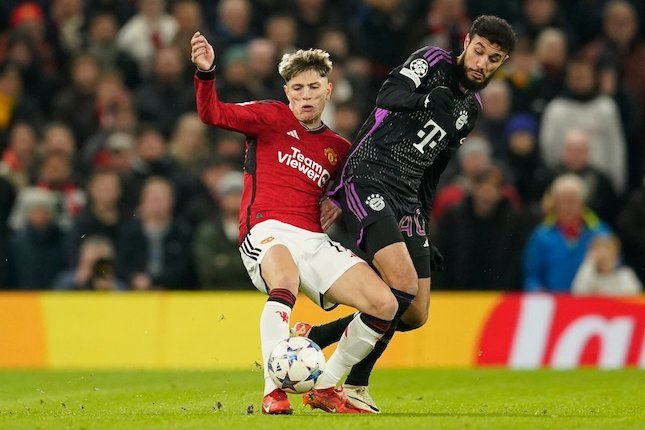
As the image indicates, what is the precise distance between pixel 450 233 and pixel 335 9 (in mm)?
4485

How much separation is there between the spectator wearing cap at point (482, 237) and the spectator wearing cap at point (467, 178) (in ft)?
0.58

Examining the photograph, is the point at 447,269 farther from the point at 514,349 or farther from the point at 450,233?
the point at 514,349

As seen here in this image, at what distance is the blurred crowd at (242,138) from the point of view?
14750mm

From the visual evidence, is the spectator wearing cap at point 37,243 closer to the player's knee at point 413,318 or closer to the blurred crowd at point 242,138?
the blurred crowd at point 242,138

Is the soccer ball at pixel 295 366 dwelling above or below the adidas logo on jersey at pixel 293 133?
below

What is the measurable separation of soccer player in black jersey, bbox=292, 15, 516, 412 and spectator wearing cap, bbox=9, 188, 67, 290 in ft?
20.8

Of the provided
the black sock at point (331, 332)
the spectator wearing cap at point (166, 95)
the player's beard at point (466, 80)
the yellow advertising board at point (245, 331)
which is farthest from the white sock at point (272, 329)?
the spectator wearing cap at point (166, 95)

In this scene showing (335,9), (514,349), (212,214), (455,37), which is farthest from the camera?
(335,9)

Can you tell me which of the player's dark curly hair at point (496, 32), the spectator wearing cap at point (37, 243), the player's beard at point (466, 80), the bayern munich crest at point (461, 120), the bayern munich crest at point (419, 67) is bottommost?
the spectator wearing cap at point (37, 243)

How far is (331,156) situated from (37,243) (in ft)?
21.4

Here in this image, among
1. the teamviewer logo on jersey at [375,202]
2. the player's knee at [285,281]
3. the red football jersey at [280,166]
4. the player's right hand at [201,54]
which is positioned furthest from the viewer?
the red football jersey at [280,166]

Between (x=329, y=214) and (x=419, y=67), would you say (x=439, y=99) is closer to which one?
(x=419, y=67)

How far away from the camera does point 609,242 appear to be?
557 inches

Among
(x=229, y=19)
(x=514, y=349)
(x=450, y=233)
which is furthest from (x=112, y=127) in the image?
(x=514, y=349)
